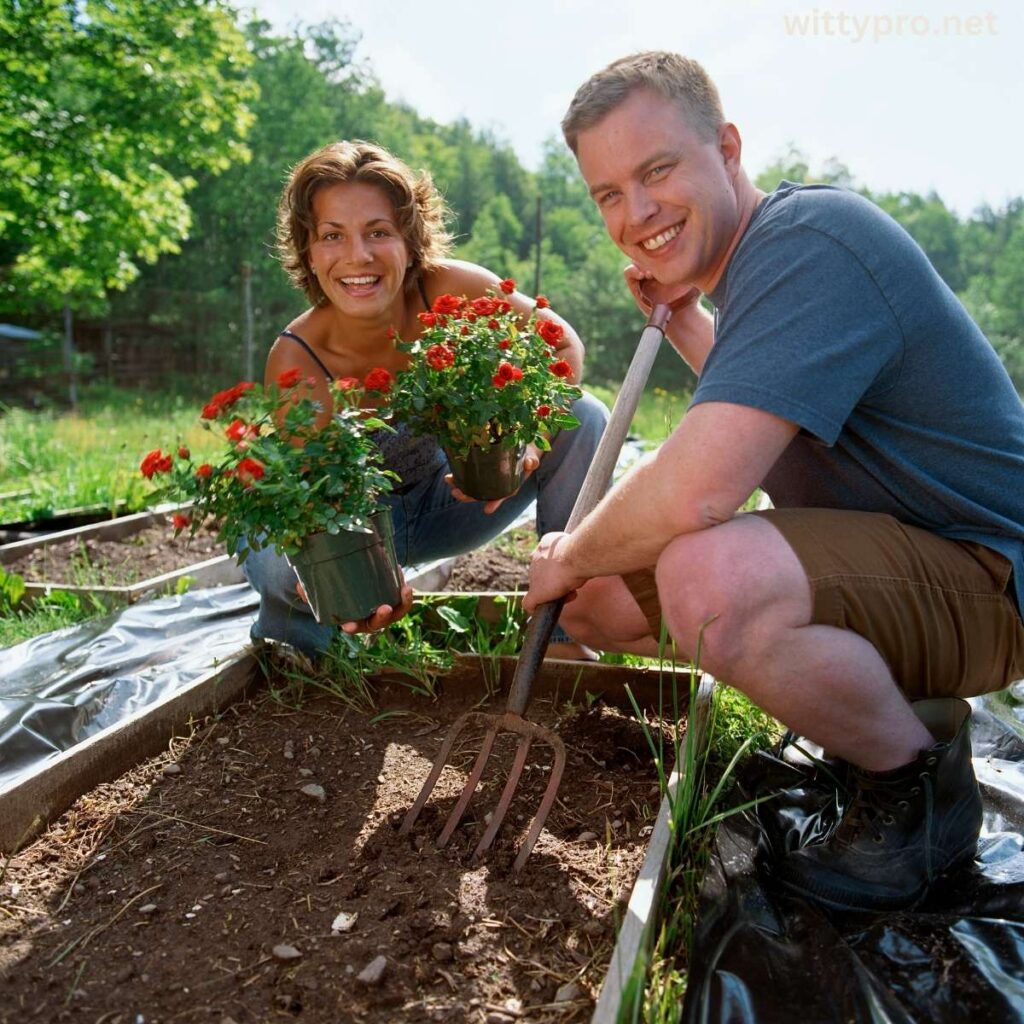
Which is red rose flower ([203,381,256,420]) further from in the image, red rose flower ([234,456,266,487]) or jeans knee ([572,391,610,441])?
jeans knee ([572,391,610,441])

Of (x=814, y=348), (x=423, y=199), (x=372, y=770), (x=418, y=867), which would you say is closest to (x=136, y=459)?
(x=423, y=199)

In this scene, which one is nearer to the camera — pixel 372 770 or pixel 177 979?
pixel 177 979

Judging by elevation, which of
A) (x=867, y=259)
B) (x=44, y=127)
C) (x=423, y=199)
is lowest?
(x=867, y=259)

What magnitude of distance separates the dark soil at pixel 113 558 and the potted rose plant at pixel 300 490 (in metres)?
1.71

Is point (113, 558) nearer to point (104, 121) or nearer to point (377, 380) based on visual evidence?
point (377, 380)

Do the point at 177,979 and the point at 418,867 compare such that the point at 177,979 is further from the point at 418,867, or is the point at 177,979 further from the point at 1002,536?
the point at 1002,536

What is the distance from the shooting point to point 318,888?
1.59m

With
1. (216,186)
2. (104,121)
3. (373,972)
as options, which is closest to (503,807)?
(373,972)

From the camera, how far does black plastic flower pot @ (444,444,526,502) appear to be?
7.50 ft

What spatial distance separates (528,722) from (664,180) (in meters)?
1.08

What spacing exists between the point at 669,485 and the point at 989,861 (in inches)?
34.9

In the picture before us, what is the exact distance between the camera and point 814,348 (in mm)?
1467

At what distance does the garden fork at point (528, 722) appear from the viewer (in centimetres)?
172

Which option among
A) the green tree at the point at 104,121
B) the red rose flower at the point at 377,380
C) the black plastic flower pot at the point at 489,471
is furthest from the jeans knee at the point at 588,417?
the green tree at the point at 104,121
